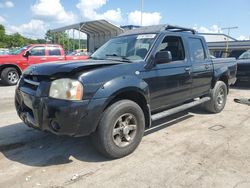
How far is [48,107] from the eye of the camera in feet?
11.9

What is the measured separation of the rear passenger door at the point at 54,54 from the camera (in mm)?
13836

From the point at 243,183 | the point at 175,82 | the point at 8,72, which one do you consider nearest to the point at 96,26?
the point at 8,72

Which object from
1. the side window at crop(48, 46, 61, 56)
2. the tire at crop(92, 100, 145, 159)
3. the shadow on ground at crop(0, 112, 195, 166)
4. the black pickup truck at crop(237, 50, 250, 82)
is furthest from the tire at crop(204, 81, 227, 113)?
the side window at crop(48, 46, 61, 56)

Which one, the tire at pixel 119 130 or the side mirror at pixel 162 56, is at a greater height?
the side mirror at pixel 162 56

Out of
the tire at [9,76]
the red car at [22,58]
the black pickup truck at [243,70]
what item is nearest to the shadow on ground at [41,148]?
the black pickup truck at [243,70]

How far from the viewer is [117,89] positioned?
3.92 meters

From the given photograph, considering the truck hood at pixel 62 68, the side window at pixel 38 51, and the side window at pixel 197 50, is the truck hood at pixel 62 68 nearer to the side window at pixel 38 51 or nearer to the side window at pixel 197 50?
the side window at pixel 197 50

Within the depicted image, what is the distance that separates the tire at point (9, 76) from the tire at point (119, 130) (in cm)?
996

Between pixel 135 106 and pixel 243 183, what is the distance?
1.75 m

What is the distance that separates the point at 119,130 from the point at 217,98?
12.0 feet

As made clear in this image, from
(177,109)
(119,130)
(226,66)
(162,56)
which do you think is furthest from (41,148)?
(226,66)

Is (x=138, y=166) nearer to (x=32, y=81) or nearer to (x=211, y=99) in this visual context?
(x=32, y=81)

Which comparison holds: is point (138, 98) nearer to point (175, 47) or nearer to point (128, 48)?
point (128, 48)

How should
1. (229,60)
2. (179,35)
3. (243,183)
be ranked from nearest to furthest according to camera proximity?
(243,183), (179,35), (229,60)
